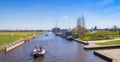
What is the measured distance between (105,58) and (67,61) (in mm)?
6207

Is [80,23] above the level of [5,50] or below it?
above

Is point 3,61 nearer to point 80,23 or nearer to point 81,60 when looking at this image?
point 81,60

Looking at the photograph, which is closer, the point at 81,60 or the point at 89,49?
the point at 81,60

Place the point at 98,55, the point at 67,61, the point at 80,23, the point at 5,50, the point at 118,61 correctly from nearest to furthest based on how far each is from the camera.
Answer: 1. the point at 118,61
2. the point at 67,61
3. the point at 98,55
4. the point at 5,50
5. the point at 80,23

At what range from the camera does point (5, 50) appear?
47750 mm

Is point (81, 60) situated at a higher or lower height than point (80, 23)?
lower

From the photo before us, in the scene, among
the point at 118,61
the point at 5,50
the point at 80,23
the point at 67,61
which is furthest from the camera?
the point at 80,23

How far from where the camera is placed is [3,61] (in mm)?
35625

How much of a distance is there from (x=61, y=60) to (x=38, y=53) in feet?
20.4

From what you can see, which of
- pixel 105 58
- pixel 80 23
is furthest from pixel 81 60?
pixel 80 23

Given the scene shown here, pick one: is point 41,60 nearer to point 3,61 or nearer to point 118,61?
point 3,61

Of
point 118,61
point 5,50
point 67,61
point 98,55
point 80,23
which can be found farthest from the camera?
point 80,23

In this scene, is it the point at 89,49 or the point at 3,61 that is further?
the point at 89,49

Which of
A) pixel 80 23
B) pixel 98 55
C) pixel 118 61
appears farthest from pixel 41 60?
pixel 80 23
